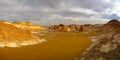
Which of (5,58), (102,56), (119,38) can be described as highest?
(119,38)

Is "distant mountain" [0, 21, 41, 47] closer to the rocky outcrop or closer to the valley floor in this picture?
the rocky outcrop

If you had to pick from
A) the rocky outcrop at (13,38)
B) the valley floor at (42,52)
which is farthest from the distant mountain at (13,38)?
the valley floor at (42,52)

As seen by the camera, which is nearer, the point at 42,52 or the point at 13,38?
the point at 42,52

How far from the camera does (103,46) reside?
509 inches

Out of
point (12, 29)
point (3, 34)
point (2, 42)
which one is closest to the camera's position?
point (2, 42)

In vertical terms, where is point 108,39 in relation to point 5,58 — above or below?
above

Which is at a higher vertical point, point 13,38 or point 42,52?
point 13,38

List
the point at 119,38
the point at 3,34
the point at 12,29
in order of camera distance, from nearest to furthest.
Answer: the point at 119,38 → the point at 3,34 → the point at 12,29

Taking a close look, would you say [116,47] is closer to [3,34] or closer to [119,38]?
[119,38]

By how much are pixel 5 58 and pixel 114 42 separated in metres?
22.5

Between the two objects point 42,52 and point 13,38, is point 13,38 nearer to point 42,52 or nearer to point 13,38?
point 13,38

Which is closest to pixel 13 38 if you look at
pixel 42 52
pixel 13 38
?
pixel 13 38

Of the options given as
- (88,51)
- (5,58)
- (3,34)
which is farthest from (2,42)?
(88,51)

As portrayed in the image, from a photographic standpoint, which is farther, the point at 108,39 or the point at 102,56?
the point at 108,39
